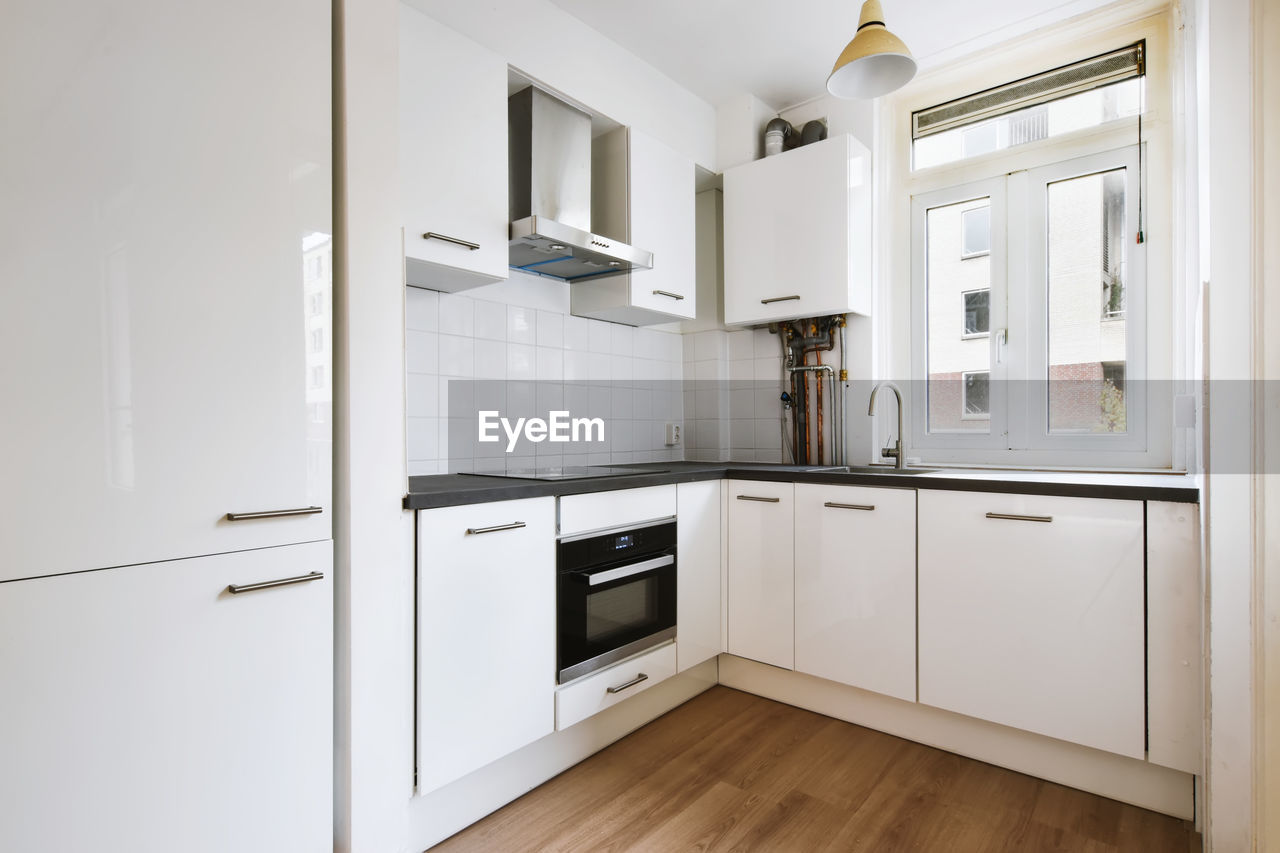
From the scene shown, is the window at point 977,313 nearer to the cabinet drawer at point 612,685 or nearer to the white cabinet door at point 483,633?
the cabinet drawer at point 612,685

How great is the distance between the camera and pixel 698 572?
2.51 m

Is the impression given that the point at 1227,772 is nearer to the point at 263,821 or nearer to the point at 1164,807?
the point at 1164,807

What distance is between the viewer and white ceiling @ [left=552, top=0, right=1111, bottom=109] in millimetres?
2348

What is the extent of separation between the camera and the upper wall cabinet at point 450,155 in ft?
6.12

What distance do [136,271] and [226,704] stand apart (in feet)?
2.69

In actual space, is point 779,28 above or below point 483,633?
above

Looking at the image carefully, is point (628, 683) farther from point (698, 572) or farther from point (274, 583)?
point (274, 583)

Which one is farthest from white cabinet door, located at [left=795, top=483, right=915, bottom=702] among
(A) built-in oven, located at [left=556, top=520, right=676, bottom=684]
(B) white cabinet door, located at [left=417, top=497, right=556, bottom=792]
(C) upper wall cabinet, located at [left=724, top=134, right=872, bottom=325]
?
(B) white cabinet door, located at [left=417, top=497, right=556, bottom=792]

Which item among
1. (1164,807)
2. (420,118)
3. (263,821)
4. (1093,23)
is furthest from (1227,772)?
(420,118)

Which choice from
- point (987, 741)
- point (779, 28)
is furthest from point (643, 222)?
point (987, 741)

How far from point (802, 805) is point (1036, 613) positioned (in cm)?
88

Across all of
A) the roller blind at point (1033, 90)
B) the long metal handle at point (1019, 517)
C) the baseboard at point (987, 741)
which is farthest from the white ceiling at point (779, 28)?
the baseboard at point (987, 741)

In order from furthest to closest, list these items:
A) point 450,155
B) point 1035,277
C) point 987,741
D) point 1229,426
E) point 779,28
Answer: point 1035,277
point 779,28
point 987,741
point 450,155
point 1229,426

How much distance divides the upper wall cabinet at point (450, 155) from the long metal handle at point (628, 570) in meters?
1.00
